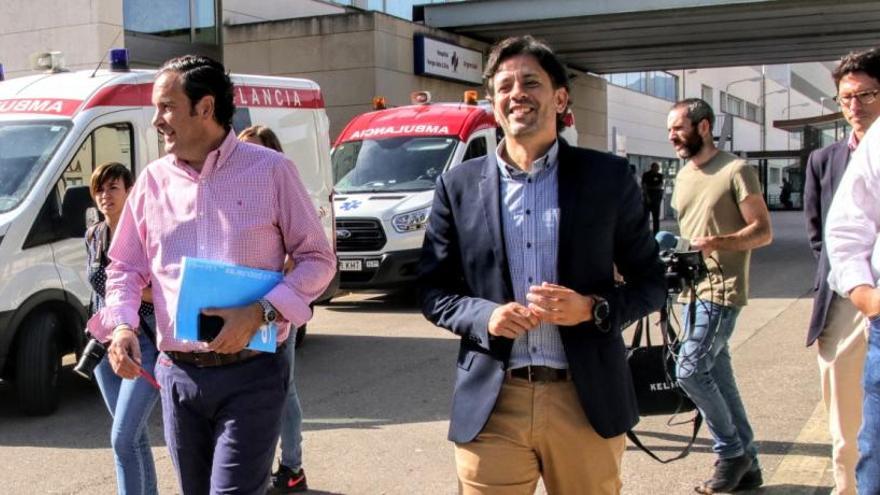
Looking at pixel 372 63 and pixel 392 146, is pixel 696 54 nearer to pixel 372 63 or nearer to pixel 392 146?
pixel 372 63

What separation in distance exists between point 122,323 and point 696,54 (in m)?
24.8

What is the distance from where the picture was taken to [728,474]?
15.0ft

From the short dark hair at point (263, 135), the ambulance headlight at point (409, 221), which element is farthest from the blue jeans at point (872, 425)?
the ambulance headlight at point (409, 221)

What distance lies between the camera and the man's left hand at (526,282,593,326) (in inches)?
97.7

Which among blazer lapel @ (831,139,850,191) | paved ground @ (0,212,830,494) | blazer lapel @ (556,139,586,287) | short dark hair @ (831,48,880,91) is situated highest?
short dark hair @ (831,48,880,91)

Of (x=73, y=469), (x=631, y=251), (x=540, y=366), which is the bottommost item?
(x=73, y=469)

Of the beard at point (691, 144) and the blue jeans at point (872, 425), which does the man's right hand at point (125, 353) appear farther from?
the beard at point (691, 144)

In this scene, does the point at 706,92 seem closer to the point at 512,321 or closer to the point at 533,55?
the point at 533,55

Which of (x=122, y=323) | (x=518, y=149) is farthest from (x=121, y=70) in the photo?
(x=518, y=149)

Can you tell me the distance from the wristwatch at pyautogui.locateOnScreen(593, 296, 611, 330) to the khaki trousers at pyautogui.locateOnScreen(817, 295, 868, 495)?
1.83 meters

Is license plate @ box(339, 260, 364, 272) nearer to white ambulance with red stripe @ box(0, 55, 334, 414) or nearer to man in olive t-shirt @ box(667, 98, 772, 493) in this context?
white ambulance with red stripe @ box(0, 55, 334, 414)

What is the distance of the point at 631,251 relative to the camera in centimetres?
275

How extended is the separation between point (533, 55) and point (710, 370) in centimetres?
255

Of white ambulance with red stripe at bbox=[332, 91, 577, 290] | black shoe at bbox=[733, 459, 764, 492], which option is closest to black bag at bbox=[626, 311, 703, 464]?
black shoe at bbox=[733, 459, 764, 492]
